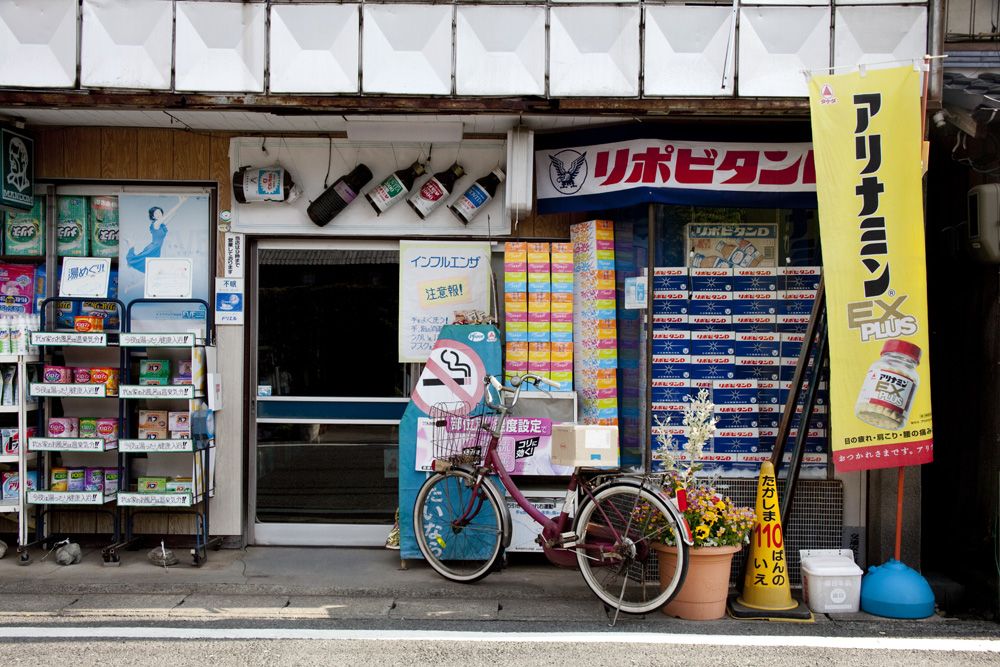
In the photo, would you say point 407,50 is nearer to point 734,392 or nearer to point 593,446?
point 593,446

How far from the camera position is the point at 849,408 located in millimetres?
5629

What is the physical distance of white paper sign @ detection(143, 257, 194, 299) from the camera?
721cm

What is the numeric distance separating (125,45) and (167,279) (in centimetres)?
208

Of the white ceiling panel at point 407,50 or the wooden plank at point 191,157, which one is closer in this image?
the white ceiling panel at point 407,50

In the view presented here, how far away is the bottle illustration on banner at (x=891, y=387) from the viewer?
5555 millimetres

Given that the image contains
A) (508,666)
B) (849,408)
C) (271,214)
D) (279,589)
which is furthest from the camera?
(271,214)

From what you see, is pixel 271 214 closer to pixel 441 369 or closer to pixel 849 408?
pixel 441 369

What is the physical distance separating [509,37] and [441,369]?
2836mm

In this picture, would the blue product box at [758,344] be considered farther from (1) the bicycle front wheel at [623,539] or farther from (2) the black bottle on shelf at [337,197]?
(2) the black bottle on shelf at [337,197]

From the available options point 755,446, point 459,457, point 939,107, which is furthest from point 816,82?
point 459,457

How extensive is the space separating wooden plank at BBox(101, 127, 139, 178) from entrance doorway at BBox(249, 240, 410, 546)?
1432mm

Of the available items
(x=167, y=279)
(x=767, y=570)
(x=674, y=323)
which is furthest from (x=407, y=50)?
(x=767, y=570)

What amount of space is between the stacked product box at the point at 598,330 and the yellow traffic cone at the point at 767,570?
5.06 ft

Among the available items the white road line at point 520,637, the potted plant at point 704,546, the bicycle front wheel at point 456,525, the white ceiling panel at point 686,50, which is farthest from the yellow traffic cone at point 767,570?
the white ceiling panel at point 686,50
